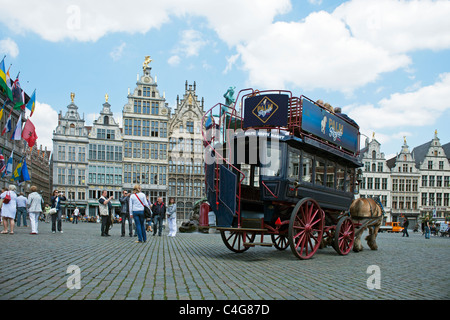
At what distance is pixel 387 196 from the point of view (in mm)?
62688

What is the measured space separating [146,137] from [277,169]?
147ft

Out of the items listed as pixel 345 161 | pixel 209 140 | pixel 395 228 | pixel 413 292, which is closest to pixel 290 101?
pixel 209 140

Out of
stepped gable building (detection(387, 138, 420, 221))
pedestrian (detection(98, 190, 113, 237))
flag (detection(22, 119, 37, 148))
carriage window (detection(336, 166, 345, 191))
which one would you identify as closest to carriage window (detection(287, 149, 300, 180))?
carriage window (detection(336, 166, 345, 191))

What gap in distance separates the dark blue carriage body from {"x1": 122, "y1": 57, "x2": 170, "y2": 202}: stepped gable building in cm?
4302

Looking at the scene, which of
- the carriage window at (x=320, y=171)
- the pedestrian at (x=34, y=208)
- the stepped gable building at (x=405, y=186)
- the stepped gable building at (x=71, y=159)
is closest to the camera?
the carriage window at (x=320, y=171)

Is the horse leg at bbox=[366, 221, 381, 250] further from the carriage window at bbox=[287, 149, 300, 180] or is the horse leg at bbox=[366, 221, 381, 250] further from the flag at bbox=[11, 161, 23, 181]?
the flag at bbox=[11, 161, 23, 181]

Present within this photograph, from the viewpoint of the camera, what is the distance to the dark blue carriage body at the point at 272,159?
8422 millimetres

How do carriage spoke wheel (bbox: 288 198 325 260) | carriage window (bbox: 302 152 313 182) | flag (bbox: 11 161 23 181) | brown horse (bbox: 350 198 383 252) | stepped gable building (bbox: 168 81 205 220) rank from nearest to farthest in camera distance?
carriage spoke wheel (bbox: 288 198 325 260) < carriage window (bbox: 302 152 313 182) < brown horse (bbox: 350 198 383 252) < flag (bbox: 11 161 23 181) < stepped gable building (bbox: 168 81 205 220)

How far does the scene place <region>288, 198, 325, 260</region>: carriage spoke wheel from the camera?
8195 millimetres

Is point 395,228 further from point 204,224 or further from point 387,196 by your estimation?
point 204,224

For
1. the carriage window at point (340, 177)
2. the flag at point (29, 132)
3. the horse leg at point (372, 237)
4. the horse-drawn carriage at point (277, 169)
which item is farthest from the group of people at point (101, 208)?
the flag at point (29, 132)

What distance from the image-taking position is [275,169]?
8500 mm

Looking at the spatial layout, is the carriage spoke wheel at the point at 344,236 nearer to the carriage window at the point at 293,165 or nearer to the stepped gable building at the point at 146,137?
the carriage window at the point at 293,165

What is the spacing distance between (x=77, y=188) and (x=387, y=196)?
41288 millimetres
